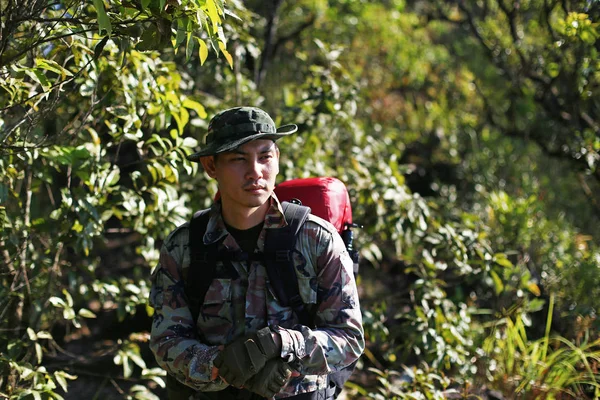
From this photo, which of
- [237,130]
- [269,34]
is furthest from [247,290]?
[269,34]

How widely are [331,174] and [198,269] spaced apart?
8.30 ft

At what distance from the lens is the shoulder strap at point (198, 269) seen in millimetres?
2727

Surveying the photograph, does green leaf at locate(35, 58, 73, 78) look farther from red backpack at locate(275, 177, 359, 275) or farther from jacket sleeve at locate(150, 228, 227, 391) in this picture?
red backpack at locate(275, 177, 359, 275)

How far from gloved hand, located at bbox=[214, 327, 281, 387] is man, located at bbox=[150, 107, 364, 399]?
0.16 ft

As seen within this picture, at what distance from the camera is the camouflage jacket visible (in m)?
2.59

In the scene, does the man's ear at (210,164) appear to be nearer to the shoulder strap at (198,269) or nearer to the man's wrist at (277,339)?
the shoulder strap at (198,269)

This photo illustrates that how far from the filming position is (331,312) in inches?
104

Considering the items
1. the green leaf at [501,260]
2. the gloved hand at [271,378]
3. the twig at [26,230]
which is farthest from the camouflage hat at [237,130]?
the green leaf at [501,260]

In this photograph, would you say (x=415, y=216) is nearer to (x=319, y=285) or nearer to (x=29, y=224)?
(x=319, y=285)

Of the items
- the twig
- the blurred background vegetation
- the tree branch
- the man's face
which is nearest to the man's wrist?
the man's face

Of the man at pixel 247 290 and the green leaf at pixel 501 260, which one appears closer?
the man at pixel 247 290

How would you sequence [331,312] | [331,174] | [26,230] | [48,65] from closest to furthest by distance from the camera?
1. [331,312]
2. [48,65]
3. [26,230]
4. [331,174]

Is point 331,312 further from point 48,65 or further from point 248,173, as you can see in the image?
point 48,65

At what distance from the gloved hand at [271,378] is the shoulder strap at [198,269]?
450mm
